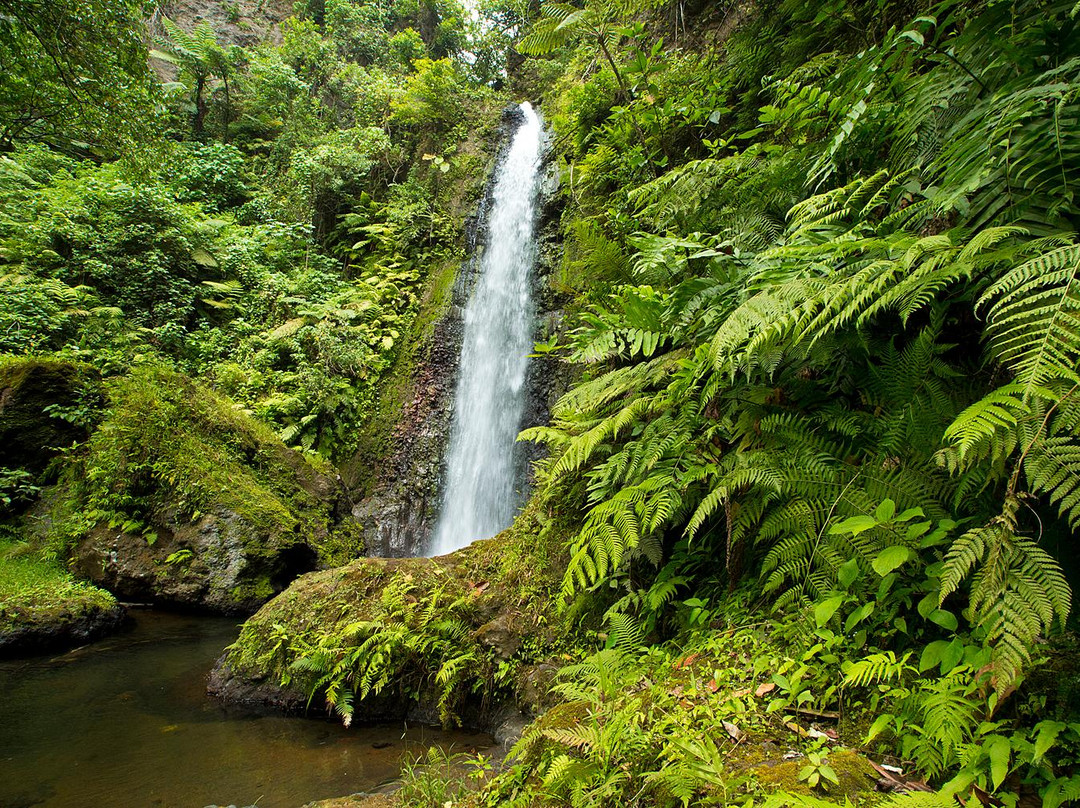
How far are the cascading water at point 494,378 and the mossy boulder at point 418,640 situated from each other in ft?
11.8

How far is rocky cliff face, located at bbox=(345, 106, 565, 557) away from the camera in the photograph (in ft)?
Answer: 27.7

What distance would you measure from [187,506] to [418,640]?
16.1 feet

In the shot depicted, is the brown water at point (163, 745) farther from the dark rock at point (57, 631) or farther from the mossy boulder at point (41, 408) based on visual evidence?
Result: the mossy boulder at point (41, 408)

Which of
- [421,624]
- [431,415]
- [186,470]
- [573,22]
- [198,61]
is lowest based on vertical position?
[421,624]

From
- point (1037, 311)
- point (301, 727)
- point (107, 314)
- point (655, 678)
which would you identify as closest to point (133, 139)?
point (107, 314)

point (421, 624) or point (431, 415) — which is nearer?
point (421, 624)

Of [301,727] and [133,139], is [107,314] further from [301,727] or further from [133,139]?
[301,727]

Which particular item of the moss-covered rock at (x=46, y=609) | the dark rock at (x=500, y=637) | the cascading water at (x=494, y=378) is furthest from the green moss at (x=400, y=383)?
the dark rock at (x=500, y=637)

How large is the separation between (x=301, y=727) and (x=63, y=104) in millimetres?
7749

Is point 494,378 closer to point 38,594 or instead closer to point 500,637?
point 500,637

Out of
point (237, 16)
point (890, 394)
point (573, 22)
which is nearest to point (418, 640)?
point (890, 394)

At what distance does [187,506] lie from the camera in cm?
665

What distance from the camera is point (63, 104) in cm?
606

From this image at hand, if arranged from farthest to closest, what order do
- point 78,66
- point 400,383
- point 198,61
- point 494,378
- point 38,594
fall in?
1. point 198,61
2. point 400,383
3. point 494,378
4. point 78,66
5. point 38,594
